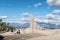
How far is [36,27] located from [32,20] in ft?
15.6

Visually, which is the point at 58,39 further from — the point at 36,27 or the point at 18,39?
the point at 36,27

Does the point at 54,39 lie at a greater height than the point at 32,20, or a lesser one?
lesser

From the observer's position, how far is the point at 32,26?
5944cm

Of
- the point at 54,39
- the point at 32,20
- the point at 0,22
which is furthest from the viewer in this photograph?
the point at 0,22

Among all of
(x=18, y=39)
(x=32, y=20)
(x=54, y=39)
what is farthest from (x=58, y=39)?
(x=32, y=20)

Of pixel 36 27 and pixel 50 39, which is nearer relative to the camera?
pixel 50 39

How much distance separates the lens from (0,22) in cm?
10550

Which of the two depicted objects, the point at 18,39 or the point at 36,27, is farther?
the point at 36,27

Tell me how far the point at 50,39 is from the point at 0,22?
75.7m

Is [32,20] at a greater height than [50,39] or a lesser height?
greater

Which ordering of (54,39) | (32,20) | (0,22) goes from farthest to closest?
(0,22) → (32,20) → (54,39)

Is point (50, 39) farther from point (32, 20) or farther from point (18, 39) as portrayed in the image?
point (32, 20)

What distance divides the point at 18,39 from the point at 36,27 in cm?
2713

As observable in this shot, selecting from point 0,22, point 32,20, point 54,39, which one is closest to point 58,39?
point 54,39
